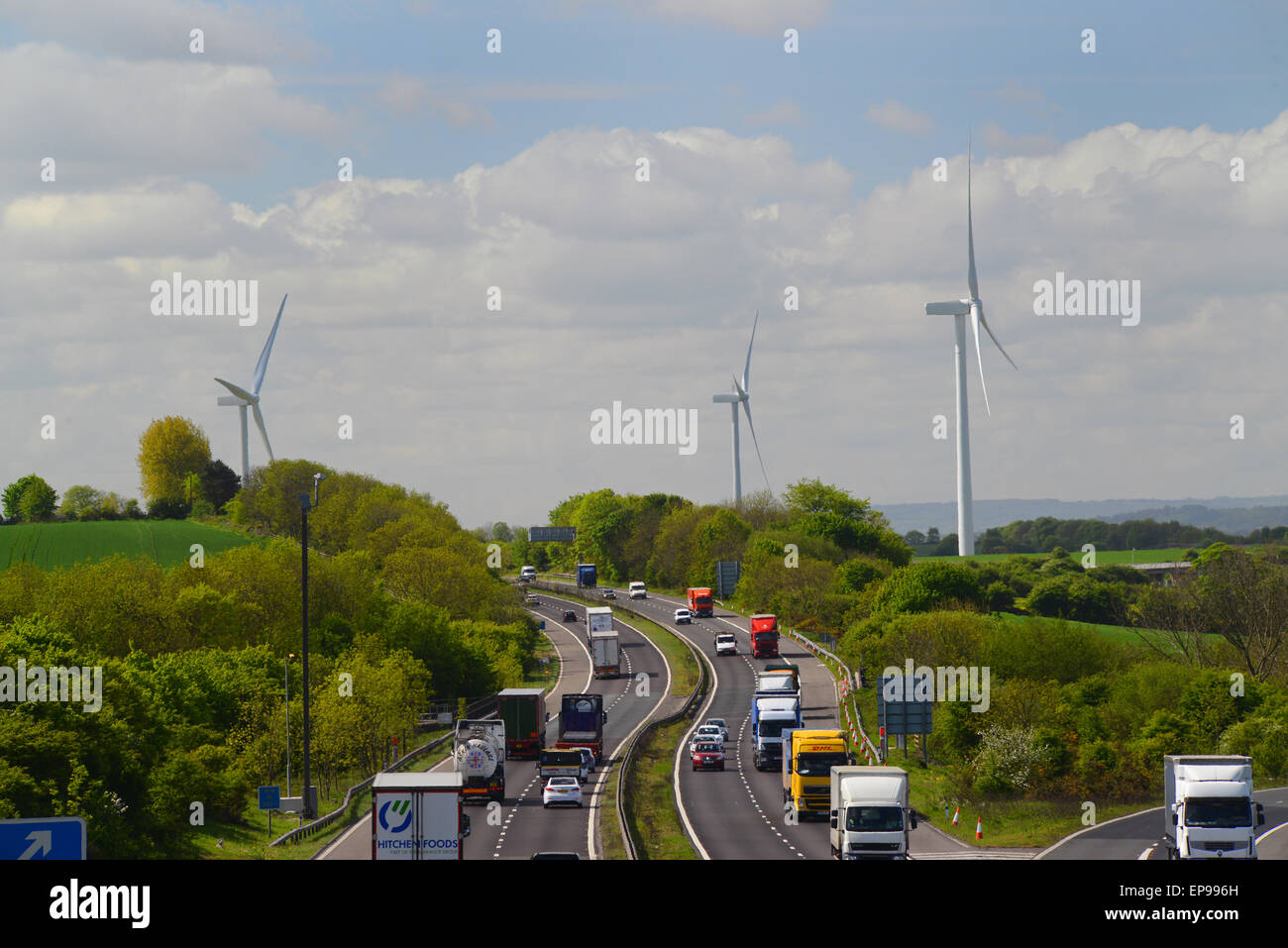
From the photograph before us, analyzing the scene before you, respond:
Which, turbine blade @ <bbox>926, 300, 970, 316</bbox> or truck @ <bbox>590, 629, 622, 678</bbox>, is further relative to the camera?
turbine blade @ <bbox>926, 300, 970, 316</bbox>

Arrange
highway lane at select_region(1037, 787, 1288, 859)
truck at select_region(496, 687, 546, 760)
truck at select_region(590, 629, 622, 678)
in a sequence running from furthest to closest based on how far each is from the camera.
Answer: truck at select_region(590, 629, 622, 678) < truck at select_region(496, 687, 546, 760) < highway lane at select_region(1037, 787, 1288, 859)

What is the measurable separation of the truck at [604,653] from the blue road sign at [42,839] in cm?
11451

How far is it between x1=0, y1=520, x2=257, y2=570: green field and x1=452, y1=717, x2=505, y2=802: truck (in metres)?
105

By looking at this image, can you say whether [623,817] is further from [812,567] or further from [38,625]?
[812,567]

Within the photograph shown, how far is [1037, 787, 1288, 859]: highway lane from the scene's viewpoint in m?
46.2

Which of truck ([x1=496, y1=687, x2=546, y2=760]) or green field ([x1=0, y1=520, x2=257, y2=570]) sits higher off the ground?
green field ([x1=0, y1=520, x2=257, y2=570])

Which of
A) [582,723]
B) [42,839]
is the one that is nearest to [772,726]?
[582,723]

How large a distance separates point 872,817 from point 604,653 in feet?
290

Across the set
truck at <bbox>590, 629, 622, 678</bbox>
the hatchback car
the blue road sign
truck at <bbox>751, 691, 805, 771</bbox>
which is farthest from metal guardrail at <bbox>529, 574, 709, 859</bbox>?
the blue road sign

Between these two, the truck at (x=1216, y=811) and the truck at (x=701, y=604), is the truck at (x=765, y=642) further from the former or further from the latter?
the truck at (x=1216, y=811)

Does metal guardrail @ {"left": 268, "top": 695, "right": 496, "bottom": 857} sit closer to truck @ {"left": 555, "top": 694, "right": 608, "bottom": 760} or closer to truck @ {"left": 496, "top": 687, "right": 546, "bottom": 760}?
truck @ {"left": 496, "top": 687, "right": 546, "bottom": 760}
